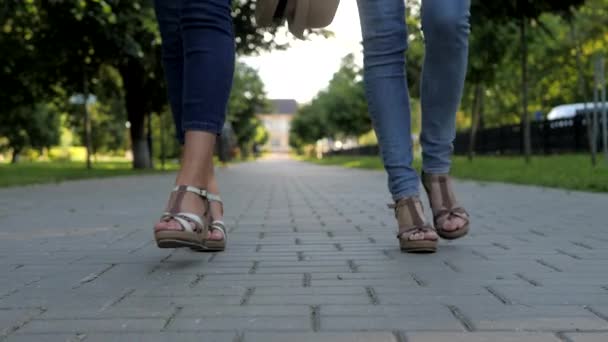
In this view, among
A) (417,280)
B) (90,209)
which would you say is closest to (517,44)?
(90,209)

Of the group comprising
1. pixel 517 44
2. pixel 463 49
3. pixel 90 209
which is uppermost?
pixel 517 44

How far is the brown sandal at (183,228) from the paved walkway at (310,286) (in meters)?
0.12

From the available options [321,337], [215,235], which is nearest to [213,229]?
[215,235]

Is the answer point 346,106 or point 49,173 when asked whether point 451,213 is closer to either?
point 49,173

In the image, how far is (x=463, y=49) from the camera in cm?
345

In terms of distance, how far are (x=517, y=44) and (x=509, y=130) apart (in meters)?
11.4

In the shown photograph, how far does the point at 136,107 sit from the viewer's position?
26703 mm

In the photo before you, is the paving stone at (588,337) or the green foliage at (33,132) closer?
the paving stone at (588,337)

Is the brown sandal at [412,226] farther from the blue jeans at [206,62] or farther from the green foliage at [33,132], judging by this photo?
the green foliage at [33,132]

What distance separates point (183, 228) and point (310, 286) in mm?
610

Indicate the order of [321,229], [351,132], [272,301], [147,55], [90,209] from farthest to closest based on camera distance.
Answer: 1. [351,132]
2. [147,55]
3. [90,209]
4. [321,229]
5. [272,301]

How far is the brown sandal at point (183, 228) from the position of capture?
272 centimetres

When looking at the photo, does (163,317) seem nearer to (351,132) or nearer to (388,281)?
(388,281)

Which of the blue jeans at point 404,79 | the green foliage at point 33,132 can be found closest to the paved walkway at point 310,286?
the blue jeans at point 404,79
